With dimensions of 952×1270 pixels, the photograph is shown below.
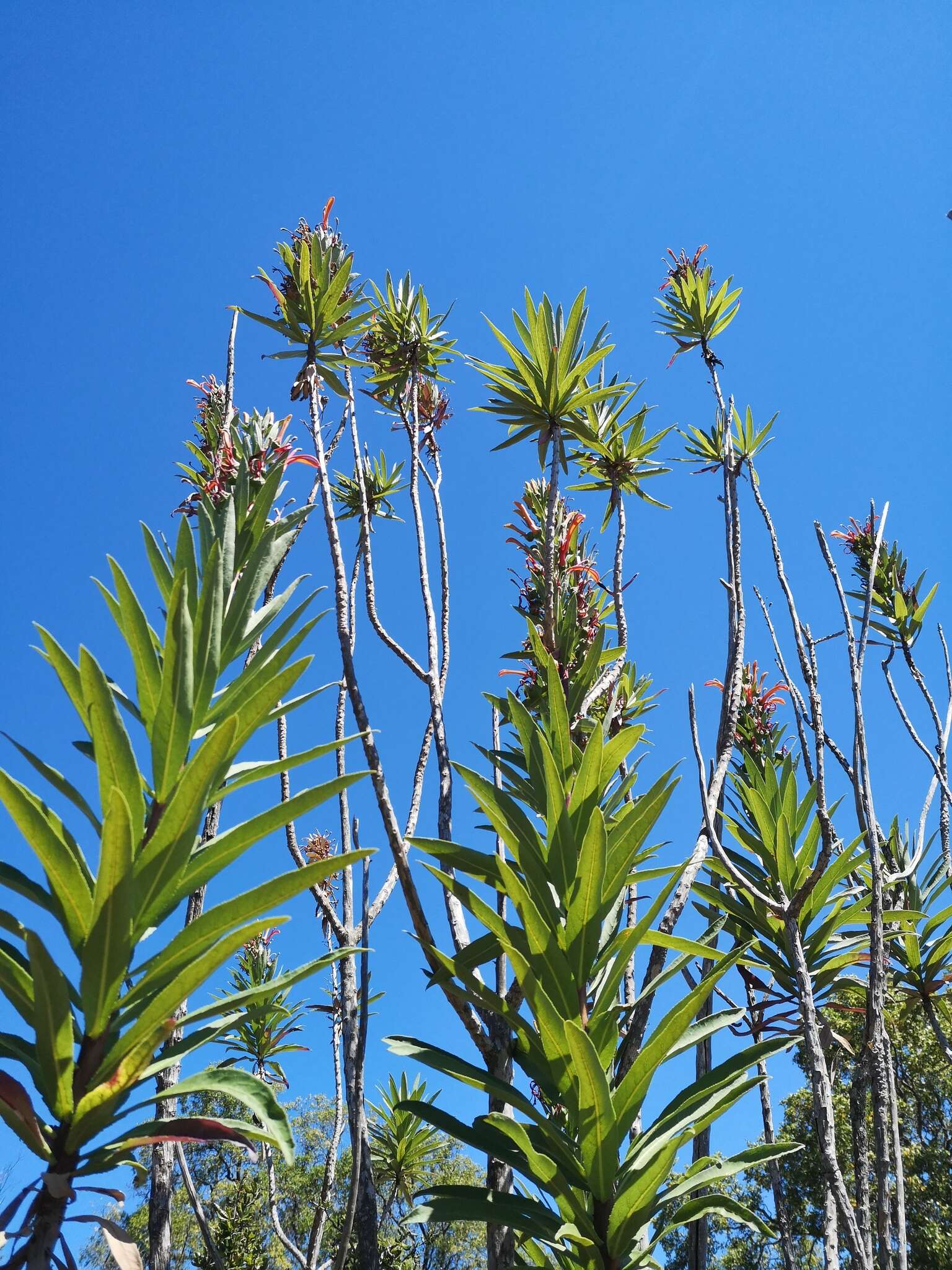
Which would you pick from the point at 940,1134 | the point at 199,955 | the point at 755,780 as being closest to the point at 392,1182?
the point at 755,780

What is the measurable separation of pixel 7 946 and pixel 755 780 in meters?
2.86

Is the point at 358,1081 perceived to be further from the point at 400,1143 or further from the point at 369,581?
the point at 400,1143

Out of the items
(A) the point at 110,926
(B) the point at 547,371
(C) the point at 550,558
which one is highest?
(B) the point at 547,371

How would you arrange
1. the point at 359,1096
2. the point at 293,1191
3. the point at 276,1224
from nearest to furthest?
1. the point at 359,1096
2. the point at 276,1224
3. the point at 293,1191

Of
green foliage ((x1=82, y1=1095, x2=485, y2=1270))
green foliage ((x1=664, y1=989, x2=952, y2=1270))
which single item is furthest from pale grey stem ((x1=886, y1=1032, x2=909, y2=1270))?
green foliage ((x1=82, y1=1095, x2=485, y2=1270))

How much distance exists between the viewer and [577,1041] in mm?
1490

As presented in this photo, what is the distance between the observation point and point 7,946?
136 centimetres

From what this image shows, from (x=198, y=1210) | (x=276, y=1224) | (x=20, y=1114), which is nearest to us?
(x=20, y=1114)

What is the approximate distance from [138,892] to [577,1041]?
809mm

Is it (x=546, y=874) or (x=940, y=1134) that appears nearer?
(x=546, y=874)

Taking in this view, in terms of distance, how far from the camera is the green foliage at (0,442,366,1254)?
4.06ft

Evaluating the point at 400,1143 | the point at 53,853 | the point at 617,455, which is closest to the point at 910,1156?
the point at 400,1143

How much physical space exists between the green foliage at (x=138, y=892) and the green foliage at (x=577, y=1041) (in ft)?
1.70

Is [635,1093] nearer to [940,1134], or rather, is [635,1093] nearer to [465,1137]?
[465,1137]
